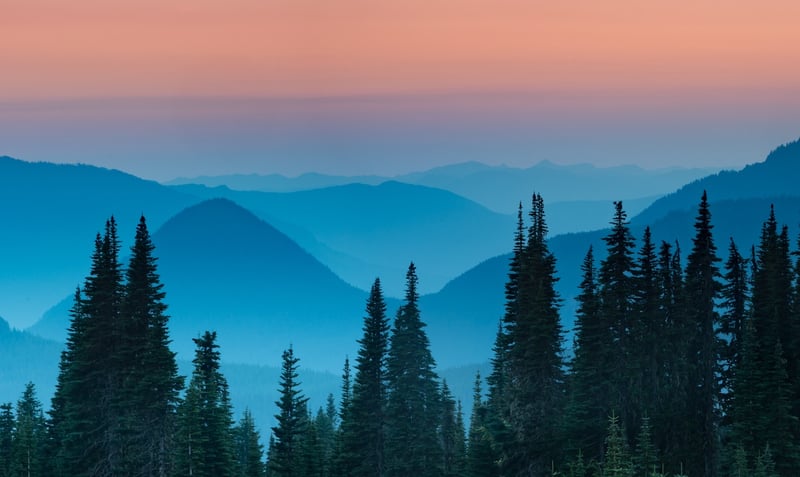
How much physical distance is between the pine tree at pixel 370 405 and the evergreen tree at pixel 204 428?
358 inches

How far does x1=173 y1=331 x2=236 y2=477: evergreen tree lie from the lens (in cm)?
8438

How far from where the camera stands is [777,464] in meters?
78.6

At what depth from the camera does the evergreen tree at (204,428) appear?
84.4 m

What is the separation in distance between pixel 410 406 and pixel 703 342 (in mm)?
22858

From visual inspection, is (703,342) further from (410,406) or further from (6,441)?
(6,441)

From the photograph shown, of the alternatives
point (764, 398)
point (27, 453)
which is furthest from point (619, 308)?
point (27, 453)

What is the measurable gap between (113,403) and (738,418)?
36.7 m

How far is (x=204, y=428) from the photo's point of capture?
3511 inches

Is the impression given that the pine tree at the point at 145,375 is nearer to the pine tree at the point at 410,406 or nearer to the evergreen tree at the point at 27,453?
the evergreen tree at the point at 27,453

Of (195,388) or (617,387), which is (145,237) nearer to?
→ (195,388)

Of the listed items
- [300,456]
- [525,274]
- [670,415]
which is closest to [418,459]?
[300,456]

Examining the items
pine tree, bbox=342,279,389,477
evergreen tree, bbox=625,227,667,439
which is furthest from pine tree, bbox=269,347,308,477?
evergreen tree, bbox=625,227,667,439

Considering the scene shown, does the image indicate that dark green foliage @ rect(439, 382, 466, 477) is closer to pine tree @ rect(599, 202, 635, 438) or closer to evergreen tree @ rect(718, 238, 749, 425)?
pine tree @ rect(599, 202, 635, 438)

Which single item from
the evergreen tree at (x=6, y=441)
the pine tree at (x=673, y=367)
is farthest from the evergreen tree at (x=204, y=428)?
the pine tree at (x=673, y=367)
